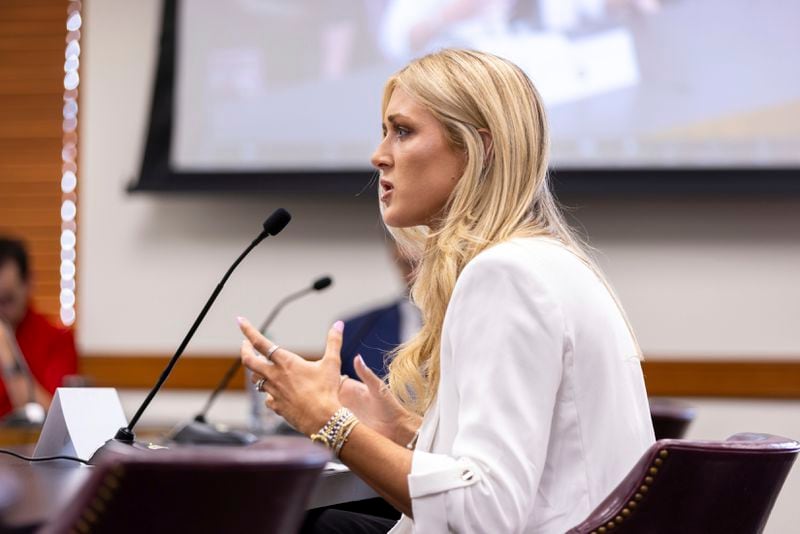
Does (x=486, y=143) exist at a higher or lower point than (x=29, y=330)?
higher

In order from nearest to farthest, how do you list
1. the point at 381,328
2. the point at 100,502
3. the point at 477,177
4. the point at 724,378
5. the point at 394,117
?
the point at 100,502 → the point at 477,177 → the point at 394,117 → the point at 381,328 → the point at 724,378

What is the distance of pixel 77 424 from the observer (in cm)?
186

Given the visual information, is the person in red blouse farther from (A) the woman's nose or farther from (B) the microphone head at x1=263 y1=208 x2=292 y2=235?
(A) the woman's nose

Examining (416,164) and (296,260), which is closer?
(416,164)

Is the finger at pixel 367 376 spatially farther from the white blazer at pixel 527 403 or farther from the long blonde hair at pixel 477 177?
the white blazer at pixel 527 403

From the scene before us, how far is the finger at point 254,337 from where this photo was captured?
1570 mm

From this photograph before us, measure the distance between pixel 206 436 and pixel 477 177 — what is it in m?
0.96

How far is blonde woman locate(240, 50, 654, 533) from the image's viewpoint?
1.53m

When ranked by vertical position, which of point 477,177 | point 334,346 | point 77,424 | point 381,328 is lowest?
point 381,328

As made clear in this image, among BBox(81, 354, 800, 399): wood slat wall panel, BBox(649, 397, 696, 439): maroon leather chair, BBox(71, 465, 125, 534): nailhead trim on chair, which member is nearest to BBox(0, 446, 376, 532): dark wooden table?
BBox(71, 465, 125, 534): nailhead trim on chair

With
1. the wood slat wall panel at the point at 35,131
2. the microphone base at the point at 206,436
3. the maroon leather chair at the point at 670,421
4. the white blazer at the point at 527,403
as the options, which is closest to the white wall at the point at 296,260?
the wood slat wall panel at the point at 35,131

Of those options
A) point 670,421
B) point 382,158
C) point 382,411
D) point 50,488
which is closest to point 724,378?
point 670,421

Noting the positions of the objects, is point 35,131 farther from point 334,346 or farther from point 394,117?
point 334,346

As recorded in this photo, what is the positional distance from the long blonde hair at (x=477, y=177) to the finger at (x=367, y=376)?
0.16 feet
